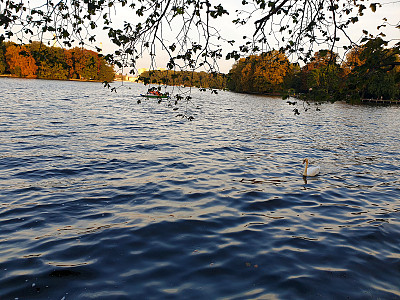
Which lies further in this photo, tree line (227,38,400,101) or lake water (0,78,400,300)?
tree line (227,38,400,101)

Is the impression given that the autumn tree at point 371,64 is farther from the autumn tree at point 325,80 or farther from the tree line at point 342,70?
the autumn tree at point 325,80

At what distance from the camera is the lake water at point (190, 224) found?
18.6 feet

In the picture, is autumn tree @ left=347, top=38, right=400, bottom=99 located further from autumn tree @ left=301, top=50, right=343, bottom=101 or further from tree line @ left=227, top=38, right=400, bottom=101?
autumn tree @ left=301, top=50, right=343, bottom=101

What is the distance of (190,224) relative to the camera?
26.8 ft

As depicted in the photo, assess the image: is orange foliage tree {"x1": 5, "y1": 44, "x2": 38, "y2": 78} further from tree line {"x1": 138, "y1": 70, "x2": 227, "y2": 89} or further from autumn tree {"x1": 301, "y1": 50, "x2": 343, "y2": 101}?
autumn tree {"x1": 301, "y1": 50, "x2": 343, "y2": 101}

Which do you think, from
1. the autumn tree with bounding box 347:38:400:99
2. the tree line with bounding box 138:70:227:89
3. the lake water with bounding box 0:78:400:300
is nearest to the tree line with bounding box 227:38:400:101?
the autumn tree with bounding box 347:38:400:99

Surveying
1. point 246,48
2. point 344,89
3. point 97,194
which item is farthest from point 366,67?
point 97,194

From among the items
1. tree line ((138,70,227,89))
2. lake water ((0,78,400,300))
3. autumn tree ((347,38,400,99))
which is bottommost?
lake water ((0,78,400,300))

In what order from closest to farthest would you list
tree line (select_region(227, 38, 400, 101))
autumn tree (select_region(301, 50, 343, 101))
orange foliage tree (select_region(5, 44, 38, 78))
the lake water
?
the lake water < tree line (select_region(227, 38, 400, 101)) < autumn tree (select_region(301, 50, 343, 101)) < orange foliage tree (select_region(5, 44, 38, 78))

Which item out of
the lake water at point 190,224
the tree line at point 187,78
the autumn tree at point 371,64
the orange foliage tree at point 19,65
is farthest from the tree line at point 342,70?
the orange foliage tree at point 19,65

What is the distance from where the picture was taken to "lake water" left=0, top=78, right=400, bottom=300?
5.68 metres

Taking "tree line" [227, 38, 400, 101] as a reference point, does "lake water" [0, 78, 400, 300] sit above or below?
below

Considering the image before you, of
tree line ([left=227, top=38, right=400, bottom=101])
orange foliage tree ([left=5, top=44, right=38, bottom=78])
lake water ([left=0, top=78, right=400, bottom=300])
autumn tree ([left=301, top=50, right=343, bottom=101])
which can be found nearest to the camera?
lake water ([left=0, top=78, right=400, bottom=300])

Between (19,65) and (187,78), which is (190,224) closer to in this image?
(187,78)
